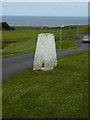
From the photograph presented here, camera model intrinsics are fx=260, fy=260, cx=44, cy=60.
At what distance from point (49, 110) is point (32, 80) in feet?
Result: 13.7

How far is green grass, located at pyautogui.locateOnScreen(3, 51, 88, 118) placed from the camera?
22.4ft

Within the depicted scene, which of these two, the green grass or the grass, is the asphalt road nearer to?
the green grass

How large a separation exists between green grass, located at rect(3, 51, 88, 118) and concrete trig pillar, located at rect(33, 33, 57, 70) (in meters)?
0.41

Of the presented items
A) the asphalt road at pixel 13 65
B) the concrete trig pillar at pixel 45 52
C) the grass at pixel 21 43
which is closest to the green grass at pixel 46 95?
the concrete trig pillar at pixel 45 52

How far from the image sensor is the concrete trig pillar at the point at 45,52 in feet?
41.3

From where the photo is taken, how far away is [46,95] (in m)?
8.48

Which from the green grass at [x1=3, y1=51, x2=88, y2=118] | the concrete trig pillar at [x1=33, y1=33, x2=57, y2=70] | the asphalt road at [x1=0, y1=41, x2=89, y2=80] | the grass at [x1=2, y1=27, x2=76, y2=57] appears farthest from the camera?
the grass at [x1=2, y1=27, x2=76, y2=57]

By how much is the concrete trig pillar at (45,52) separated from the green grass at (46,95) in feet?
1.34

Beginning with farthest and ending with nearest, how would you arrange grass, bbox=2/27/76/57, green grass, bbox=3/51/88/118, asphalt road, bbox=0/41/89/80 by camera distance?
grass, bbox=2/27/76/57 < asphalt road, bbox=0/41/89/80 < green grass, bbox=3/51/88/118

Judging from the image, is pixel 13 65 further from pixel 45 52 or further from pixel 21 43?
pixel 21 43

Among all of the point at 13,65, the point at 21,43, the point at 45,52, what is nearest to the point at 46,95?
the point at 45,52

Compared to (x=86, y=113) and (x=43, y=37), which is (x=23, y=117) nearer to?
(x=86, y=113)

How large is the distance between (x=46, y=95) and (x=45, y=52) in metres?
4.43

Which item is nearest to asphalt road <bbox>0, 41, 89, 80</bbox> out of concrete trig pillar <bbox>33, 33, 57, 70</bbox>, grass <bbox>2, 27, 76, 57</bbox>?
concrete trig pillar <bbox>33, 33, 57, 70</bbox>
